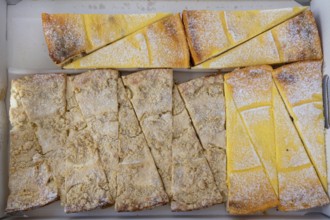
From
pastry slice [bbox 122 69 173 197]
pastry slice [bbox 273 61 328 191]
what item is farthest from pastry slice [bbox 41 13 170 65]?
pastry slice [bbox 273 61 328 191]

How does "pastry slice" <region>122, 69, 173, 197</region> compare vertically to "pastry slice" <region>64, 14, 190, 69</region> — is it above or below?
below

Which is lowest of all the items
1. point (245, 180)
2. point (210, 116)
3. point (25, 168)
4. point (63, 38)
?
point (245, 180)

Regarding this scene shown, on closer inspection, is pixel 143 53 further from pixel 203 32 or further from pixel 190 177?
pixel 190 177

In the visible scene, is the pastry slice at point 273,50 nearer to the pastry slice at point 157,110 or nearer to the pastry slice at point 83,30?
the pastry slice at point 157,110

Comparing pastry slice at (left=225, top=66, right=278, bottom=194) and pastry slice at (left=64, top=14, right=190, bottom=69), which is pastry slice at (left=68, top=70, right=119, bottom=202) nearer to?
pastry slice at (left=64, top=14, right=190, bottom=69)

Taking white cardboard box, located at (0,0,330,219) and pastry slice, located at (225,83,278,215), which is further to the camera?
white cardboard box, located at (0,0,330,219)

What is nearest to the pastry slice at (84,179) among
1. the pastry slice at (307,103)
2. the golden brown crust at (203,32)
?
the golden brown crust at (203,32)

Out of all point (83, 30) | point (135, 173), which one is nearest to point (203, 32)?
point (83, 30)
